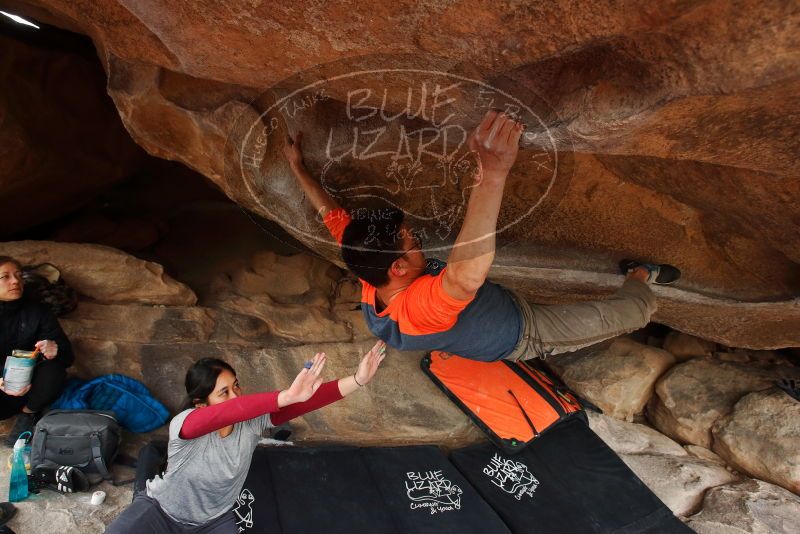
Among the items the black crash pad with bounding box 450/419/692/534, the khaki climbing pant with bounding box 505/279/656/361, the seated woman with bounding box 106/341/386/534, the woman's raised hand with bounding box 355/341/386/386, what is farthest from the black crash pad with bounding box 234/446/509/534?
the khaki climbing pant with bounding box 505/279/656/361

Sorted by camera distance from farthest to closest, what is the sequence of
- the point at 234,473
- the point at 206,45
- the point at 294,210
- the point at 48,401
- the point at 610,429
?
1. the point at 610,429
2. the point at 48,401
3. the point at 294,210
4. the point at 234,473
5. the point at 206,45

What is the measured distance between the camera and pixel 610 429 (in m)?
4.24

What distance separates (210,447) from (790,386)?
3945 millimetres

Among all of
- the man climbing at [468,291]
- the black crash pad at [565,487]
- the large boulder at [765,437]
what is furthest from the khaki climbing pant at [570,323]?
the large boulder at [765,437]

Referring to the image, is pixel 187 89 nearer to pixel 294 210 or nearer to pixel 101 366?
pixel 294 210

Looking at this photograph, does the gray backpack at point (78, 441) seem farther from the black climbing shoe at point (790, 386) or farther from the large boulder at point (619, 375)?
the black climbing shoe at point (790, 386)

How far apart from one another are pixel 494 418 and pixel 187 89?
9.91 ft

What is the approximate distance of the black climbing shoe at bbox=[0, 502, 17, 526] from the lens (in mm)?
2572

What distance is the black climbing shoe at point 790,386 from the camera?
371 centimetres

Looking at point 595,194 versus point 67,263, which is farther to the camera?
point 67,263

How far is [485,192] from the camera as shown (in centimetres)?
145

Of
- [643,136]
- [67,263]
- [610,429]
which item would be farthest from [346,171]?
[610,429]

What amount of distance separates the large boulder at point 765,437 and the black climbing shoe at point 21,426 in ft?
15.2

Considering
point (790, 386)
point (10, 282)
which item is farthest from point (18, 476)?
point (790, 386)
